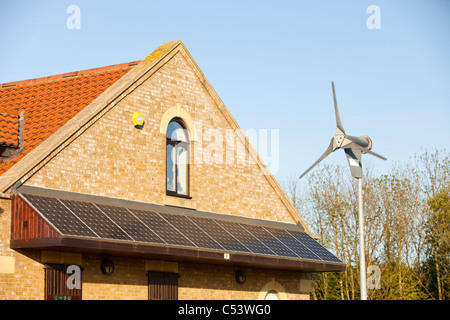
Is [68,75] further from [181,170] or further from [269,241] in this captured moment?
[269,241]

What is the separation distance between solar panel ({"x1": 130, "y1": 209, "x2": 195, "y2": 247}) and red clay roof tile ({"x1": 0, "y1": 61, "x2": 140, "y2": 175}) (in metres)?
3.27

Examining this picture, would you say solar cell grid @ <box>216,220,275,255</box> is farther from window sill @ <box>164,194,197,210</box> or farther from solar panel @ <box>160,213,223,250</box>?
solar panel @ <box>160,213,223,250</box>

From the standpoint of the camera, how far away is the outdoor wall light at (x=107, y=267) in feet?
60.7

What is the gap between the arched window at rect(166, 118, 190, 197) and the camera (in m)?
21.8

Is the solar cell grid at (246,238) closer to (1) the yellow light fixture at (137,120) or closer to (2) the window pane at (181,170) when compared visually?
(2) the window pane at (181,170)

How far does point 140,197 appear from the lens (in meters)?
20.3

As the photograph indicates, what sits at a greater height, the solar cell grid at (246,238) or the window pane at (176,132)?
the window pane at (176,132)

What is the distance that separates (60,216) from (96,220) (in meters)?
1.08

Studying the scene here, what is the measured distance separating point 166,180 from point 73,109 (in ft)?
11.1

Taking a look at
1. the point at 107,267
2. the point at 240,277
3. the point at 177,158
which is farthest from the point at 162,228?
the point at 240,277

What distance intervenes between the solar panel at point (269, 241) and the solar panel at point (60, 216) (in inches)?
275

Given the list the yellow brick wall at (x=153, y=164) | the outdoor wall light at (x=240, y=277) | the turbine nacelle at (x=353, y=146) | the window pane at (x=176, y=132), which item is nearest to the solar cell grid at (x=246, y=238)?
the yellow brick wall at (x=153, y=164)

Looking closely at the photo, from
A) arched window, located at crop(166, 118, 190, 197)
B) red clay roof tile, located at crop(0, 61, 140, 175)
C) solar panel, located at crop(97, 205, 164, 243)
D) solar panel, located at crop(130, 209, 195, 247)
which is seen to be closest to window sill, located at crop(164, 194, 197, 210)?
arched window, located at crop(166, 118, 190, 197)
